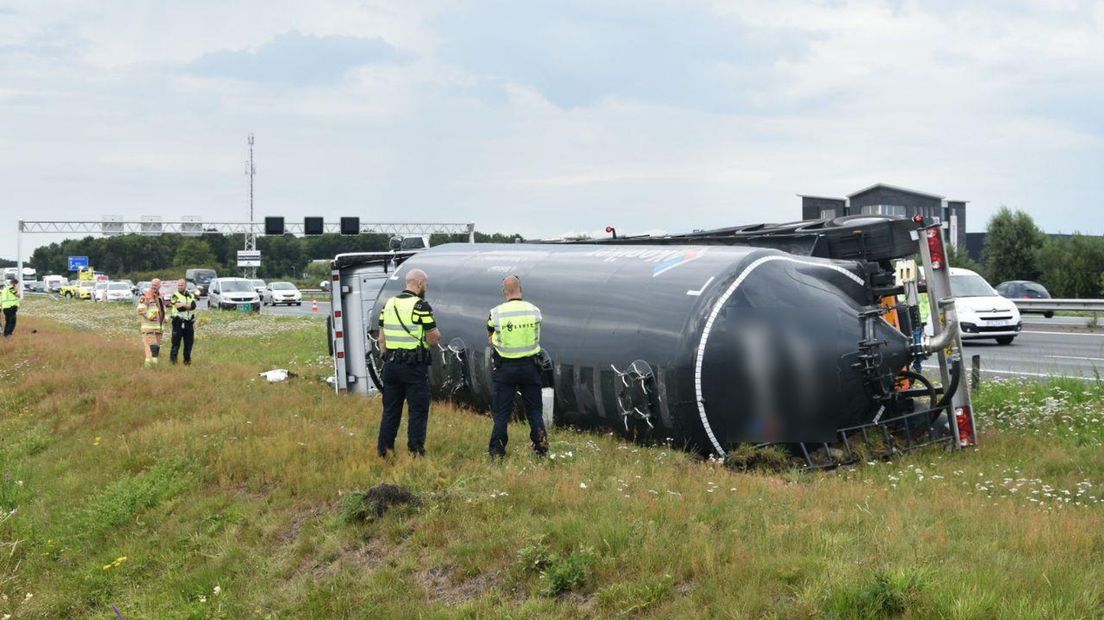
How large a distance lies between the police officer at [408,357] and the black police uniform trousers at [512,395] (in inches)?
27.3

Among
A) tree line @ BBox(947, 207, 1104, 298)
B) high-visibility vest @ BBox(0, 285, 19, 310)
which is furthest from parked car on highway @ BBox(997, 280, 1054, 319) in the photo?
high-visibility vest @ BBox(0, 285, 19, 310)

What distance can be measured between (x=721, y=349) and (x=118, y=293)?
213 ft

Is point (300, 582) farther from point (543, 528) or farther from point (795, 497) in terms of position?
point (795, 497)

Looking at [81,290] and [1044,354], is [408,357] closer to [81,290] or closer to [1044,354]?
[1044,354]

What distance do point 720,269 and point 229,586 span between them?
18.5ft

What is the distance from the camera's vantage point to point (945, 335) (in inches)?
423

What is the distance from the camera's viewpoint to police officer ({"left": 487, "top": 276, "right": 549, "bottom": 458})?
32.0 feet

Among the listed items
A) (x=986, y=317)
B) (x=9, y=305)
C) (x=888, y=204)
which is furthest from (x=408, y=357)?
(x=888, y=204)

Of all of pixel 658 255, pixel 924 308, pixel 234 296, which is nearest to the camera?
pixel 658 255

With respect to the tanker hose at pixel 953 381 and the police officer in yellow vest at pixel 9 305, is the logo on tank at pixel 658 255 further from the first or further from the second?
the police officer in yellow vest at pixel 9 305

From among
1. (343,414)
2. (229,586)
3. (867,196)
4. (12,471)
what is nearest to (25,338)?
(12,471)

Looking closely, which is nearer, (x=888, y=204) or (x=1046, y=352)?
(x=1046, y=352)

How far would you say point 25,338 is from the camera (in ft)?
97.2

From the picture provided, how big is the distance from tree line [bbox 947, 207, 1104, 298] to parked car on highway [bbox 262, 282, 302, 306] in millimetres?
35319
